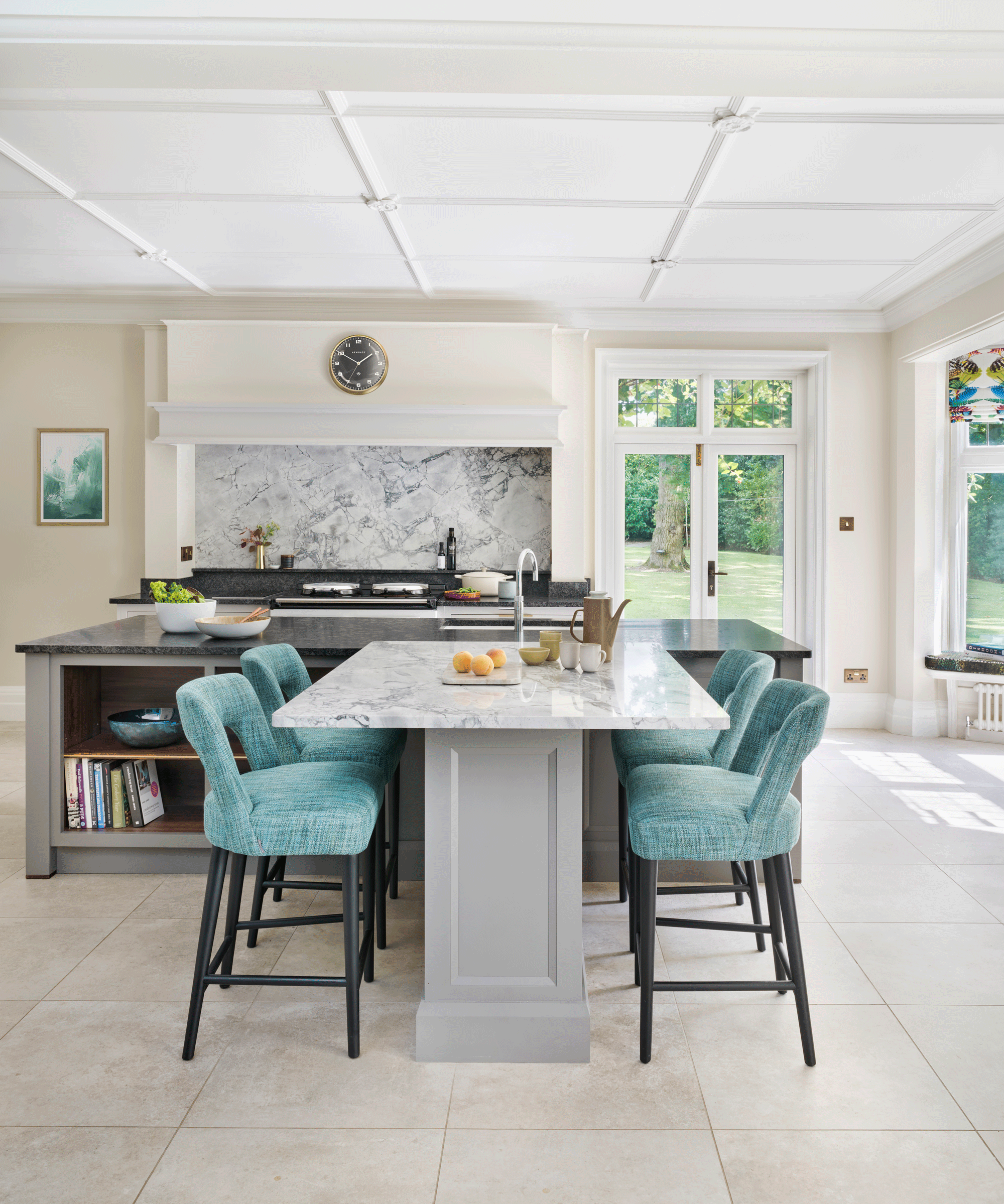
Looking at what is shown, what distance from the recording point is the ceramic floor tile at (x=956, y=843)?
3.54 meters

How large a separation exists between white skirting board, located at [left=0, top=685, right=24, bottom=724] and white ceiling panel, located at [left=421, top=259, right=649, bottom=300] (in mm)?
3711

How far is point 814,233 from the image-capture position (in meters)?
4.28

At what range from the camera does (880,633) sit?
19.6 ft

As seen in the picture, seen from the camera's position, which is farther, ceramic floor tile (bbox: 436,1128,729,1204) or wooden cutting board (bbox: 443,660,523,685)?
wooden cutting board (bbox: 443,660,523,685)

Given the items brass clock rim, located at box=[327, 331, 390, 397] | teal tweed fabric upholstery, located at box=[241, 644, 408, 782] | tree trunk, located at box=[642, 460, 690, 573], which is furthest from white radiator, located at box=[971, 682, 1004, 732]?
teal tweed fabric upholstery, located at box=[241, 644, 408, 782]

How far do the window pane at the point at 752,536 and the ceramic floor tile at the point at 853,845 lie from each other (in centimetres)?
235

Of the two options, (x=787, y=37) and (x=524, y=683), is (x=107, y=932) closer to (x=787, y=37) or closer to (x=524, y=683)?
(x=524, y=683)

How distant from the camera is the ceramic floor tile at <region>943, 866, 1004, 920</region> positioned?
311cm

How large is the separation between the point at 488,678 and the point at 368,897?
0.68 meters

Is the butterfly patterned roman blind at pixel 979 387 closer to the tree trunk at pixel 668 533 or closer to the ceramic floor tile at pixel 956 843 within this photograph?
the tree trunk at pixel 668 533

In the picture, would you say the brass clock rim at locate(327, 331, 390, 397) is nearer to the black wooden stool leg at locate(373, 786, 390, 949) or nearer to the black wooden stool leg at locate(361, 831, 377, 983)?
the black wooden stool leg at locate(373, 786, 390, 949)

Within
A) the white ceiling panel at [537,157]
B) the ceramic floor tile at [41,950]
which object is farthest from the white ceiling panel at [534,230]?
the ceramic floor tile at [41,950]

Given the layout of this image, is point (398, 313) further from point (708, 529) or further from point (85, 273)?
point (708, 529)

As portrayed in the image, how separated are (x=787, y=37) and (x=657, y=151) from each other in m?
1.18
